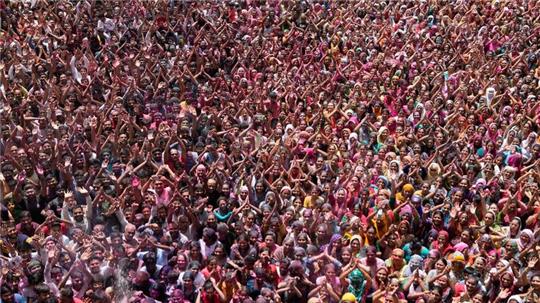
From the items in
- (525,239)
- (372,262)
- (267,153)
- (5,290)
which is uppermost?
(525,239)

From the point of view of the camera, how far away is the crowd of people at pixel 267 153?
343 inches

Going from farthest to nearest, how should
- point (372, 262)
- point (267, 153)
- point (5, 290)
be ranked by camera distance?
1. point (267, 153)
2. point (372, 262)
3. point (5, 290)

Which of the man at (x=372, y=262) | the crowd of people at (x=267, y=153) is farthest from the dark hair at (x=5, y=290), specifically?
the man at (x=372, y=262)

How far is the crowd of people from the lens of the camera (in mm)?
8703

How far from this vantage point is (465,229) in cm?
972

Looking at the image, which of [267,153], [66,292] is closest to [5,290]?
[66,292]

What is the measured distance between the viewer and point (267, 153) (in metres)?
11.5

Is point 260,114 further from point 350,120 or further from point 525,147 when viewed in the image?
point 525,147

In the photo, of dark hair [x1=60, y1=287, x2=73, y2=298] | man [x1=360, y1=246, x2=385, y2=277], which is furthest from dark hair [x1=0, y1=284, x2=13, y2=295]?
man [x1=360, y1=246, x2=385, y2=277]

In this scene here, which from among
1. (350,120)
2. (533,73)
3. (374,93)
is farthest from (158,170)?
(533,73)

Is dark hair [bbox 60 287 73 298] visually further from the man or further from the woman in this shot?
the woman

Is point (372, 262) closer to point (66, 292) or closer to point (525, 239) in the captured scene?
point (525, 239)

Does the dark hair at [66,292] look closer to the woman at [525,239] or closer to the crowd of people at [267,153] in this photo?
the crowd of people at [267,153]

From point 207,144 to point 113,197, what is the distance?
211cm
